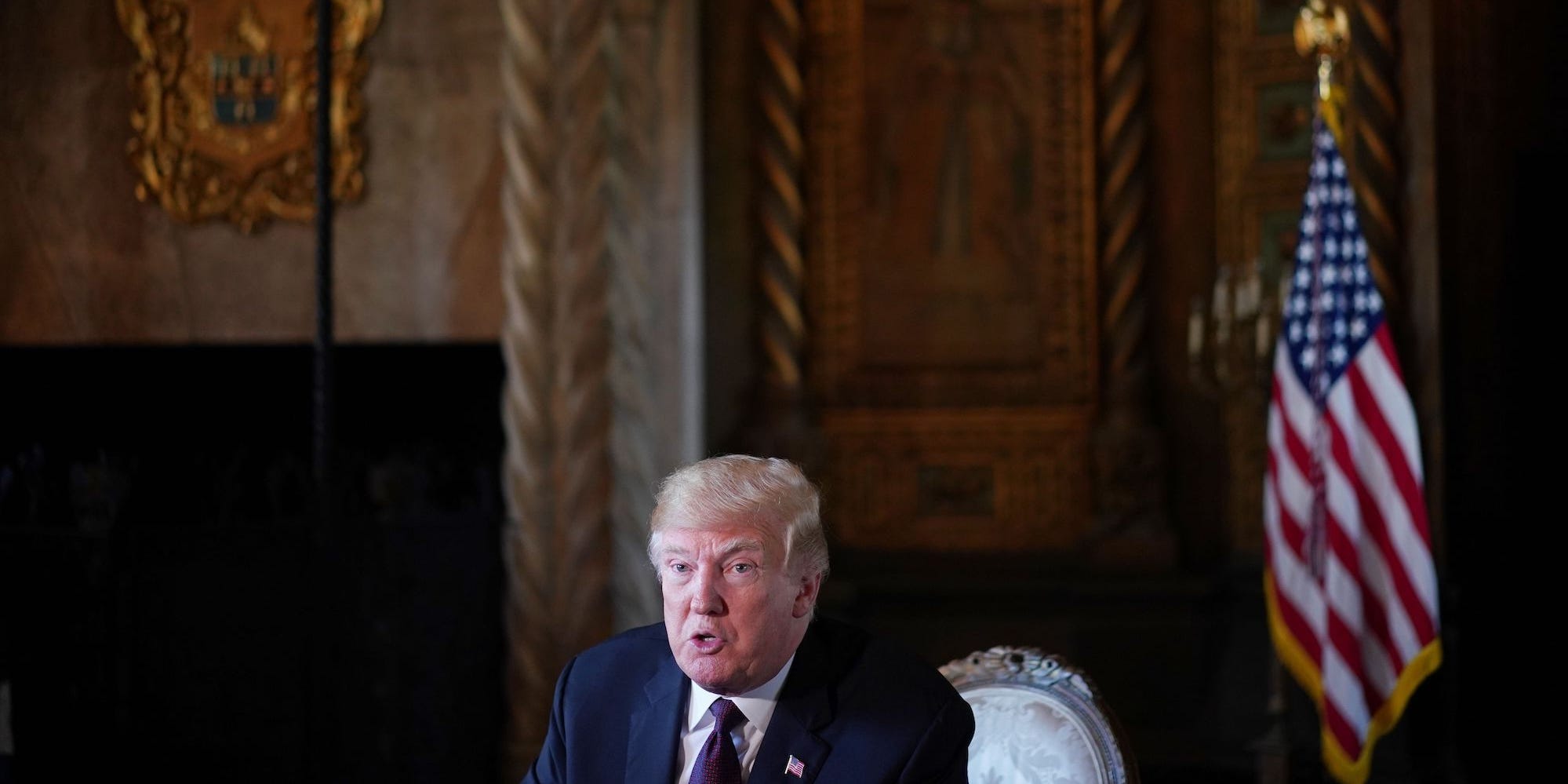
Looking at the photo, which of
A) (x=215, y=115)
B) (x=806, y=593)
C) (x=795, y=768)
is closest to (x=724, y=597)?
(x=806, y=593)

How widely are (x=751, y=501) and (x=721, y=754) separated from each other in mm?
315

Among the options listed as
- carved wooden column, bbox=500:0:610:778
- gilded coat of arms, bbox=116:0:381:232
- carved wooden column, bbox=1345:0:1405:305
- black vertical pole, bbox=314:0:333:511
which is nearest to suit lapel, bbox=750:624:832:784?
black vertical pole, bbox=314:0:333:511

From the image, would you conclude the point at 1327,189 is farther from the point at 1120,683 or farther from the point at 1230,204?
the point at 1120,683

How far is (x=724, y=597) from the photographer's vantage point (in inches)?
76.4

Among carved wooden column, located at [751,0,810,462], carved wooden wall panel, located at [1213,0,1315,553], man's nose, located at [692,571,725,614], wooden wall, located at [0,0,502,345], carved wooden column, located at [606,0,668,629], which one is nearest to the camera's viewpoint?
→ man's nose, located at [692,571,725,614]

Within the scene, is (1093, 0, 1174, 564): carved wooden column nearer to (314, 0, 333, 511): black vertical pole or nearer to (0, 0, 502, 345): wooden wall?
(0, 0, 502, 345): wooden wall

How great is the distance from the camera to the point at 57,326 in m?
5.52

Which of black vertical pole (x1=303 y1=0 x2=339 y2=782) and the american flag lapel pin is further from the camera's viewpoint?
black vertical pole (x1=303 y1=0 x2=339 y2=782)

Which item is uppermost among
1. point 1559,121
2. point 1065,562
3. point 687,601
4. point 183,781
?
point 1559,121

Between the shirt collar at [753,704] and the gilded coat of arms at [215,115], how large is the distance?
393cm

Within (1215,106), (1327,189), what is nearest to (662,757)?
(1327,189)

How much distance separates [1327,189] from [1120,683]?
195 centimetres

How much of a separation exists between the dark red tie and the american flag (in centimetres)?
281

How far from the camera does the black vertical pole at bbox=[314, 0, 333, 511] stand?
9.64ft
